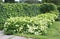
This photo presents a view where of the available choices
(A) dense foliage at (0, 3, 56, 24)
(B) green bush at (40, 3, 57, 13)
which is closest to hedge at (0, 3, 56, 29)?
(A) dense foliage at (0, 3, 56, 24)

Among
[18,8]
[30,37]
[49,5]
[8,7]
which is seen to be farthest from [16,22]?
[49,5]

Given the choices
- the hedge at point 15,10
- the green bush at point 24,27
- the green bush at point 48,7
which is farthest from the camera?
the green bush at point 48,7

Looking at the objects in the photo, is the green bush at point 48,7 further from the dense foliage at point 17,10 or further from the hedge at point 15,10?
the hedge at point 15,10

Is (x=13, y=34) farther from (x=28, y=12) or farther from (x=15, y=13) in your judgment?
(x=28, y=12)

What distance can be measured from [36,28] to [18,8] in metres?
4.17

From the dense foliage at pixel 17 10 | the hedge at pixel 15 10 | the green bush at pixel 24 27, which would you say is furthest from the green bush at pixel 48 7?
the green bush at pixel 24 27

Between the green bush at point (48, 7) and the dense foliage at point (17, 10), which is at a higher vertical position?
the dense foliage at point (17, 10)

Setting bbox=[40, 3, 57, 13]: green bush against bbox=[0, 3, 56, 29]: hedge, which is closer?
bbox=[0, 3, 56, 29]: hedge

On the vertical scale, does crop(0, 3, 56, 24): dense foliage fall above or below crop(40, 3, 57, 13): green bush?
above

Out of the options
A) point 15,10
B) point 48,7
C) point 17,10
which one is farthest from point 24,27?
point 48,7

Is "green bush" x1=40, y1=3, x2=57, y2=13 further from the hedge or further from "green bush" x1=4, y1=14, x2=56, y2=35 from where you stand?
"green bush" x1=4, y1=14, x2=56, y2=35

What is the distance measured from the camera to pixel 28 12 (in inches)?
535

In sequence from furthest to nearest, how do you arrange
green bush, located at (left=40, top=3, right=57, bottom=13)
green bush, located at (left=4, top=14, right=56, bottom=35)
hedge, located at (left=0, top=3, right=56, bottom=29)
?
green bush, located at (left=40, top=3, right=57, bottom=13) < hedge, located at (left=0, top=3, right=56, bottom=29) < green bush, located at (left=4, top=14, right=56, bottom=35)

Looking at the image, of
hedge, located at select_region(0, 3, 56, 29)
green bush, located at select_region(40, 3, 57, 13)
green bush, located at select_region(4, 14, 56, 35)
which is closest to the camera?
green bush, located at select_region(4, 14, 56, 35)
